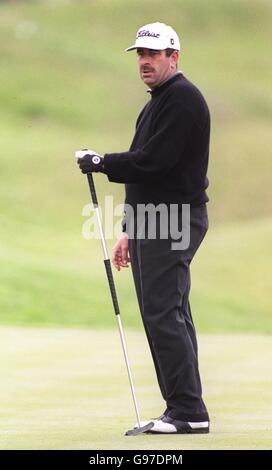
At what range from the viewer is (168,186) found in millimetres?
6750

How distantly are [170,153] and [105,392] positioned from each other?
2.60 metres

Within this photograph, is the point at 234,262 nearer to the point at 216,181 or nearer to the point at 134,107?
the point at 216,181

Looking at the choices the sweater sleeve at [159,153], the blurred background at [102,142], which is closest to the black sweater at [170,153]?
the sweater sleeve at [159,153]

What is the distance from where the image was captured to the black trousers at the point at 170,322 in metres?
6.75

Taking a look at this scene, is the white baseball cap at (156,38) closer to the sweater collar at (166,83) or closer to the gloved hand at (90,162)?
the sweater collar at (166,83)

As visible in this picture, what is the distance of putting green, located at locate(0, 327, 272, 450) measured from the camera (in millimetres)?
6496

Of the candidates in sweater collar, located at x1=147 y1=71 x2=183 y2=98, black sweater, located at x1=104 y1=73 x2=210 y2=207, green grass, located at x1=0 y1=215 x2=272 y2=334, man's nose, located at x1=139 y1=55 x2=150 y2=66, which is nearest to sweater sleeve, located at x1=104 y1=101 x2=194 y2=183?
black sweater, located at x1=104 y1=73 x2=210 y2=207

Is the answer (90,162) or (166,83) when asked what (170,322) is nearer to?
(90,162)

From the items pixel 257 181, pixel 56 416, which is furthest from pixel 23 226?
pixel 56 416

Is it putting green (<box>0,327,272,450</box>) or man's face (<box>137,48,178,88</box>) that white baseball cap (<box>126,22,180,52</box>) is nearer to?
man's face (<box>137,48,178,88</box>)

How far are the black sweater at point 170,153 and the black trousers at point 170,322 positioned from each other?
10.3 inches

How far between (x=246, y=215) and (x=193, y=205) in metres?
39.1

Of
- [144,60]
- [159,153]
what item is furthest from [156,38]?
[159,153]

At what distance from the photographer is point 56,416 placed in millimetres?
7508
